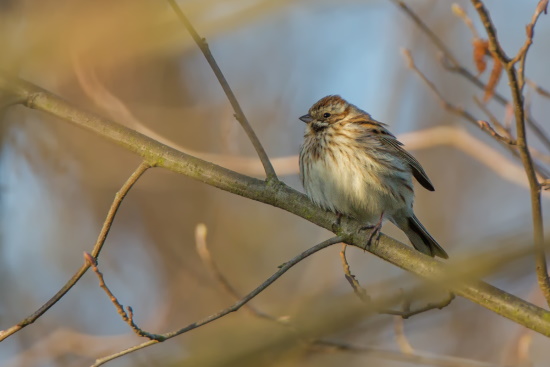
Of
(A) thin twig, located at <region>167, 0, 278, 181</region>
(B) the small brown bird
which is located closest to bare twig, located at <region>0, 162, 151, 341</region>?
(A) thin twig, located at <region>167, 0, 278, 181</region>

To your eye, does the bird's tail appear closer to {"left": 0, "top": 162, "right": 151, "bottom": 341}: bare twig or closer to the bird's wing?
the bird's wing

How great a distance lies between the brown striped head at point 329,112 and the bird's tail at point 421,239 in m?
0.98

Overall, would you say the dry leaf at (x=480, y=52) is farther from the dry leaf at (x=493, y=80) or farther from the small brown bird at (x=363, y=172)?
the small brown bird at (x=363, y=172)

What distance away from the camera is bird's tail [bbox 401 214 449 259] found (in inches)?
211

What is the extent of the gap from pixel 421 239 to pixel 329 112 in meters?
1.27

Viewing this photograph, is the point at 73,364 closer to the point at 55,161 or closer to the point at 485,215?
the point at 55,161

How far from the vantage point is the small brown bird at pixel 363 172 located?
525cm

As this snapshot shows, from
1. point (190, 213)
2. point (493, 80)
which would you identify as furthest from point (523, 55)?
point (190, 213)

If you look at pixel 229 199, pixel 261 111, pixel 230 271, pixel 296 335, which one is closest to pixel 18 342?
pixel 230 271

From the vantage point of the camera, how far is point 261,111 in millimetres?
10031

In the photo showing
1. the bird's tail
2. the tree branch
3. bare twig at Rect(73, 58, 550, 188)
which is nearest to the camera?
the tree branch

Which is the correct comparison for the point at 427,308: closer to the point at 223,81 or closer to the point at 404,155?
the point at 223,81

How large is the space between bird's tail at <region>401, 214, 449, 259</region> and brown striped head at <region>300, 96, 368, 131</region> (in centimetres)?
98

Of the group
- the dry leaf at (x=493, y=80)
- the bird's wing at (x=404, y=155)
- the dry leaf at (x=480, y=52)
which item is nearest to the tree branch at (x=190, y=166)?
the dry leaf at (x=493, y=80)
